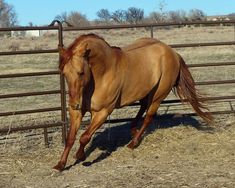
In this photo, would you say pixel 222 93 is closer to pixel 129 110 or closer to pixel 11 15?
pixel 129 110

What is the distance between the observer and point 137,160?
6574 mm

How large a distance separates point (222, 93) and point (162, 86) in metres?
5.53

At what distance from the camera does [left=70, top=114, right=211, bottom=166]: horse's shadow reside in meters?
7.09

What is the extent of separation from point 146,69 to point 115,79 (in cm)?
68

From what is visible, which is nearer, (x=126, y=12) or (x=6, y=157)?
(x=6, y=157)

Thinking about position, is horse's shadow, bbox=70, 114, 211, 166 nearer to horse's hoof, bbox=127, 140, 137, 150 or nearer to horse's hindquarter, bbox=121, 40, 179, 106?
horse's hoof, bbox=127, 140, 137, 150

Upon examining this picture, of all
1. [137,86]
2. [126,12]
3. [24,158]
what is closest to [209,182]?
[137,86]

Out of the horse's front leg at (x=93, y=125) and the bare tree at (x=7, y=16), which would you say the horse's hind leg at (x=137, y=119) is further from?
the bare tree at (x=7, y=16)

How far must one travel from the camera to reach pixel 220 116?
9242 millimetres

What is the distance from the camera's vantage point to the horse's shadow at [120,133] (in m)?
7.09

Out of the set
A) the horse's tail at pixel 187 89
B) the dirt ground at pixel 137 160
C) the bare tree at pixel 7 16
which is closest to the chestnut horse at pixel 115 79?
the horse's tail at pixel 187 89

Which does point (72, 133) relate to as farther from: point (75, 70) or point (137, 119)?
point (137, 119)

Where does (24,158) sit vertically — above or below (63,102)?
below

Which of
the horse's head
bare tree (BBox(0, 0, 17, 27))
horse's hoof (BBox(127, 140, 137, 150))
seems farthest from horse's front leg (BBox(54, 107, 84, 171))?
bare tree (BBox(0, 0, 17, 27))
